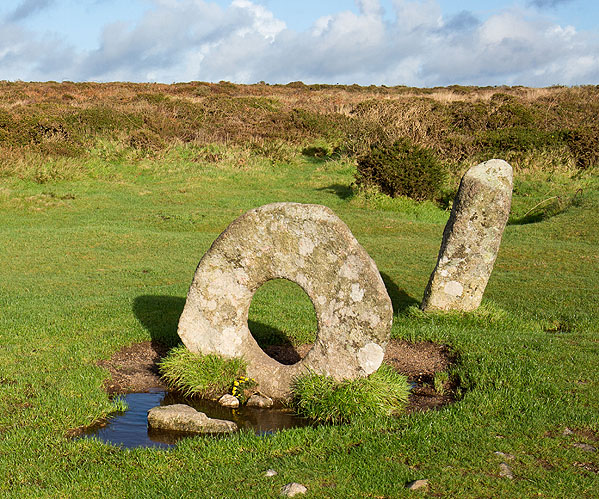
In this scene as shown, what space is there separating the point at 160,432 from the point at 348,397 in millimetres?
2156

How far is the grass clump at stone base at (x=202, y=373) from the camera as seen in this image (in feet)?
26.9

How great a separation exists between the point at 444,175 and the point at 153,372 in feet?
61.7

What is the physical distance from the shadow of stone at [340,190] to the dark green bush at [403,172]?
0.65 meters

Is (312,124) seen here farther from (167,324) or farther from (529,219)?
(167,324)

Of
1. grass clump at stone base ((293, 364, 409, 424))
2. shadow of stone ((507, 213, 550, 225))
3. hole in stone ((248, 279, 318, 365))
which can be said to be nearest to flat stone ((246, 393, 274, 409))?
grass clump at stone base ((293, 364, 409, 424))

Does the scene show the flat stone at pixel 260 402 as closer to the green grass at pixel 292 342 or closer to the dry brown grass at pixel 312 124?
the green grass at pixel 292 342

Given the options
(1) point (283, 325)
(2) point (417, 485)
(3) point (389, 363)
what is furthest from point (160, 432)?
(1) point (283, 325)

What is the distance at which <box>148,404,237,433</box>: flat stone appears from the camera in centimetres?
698

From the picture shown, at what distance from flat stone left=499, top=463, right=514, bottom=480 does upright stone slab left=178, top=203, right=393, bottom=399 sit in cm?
226

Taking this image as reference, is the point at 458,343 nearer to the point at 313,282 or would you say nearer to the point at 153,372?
the point at 313,282

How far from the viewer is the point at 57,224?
2123 centimetres

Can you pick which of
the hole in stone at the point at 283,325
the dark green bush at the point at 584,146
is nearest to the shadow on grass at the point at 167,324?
the hole in stone at the point at 283,325

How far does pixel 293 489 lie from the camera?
16.9 ft

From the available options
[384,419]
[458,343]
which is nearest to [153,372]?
[384,419]
